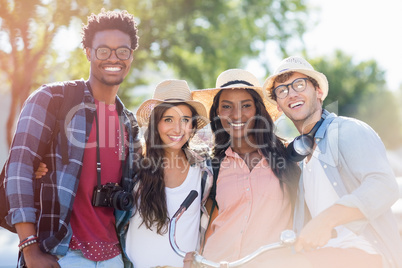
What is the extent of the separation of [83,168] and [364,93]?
34.3m

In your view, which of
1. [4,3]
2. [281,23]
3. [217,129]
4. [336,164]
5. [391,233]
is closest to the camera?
[391,233]

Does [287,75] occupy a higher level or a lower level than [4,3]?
lower

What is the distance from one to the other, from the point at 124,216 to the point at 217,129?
4.20ft

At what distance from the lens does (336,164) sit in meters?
3.05

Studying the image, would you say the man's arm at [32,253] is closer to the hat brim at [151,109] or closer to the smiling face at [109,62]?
the smiling face at [109,62]

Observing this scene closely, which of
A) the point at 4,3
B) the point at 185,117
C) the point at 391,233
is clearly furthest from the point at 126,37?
the point at 4,3

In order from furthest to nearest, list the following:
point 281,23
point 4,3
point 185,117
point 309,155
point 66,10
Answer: point 281,23 < point 66,10 < point 4,3 < point 185,117 < point 309,155

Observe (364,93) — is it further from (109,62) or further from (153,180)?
(109,62)

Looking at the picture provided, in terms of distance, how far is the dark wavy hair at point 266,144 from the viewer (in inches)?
147

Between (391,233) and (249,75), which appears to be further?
(249,75)

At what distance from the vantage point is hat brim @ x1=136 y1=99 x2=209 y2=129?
13.7 feet

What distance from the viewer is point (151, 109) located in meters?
4.27

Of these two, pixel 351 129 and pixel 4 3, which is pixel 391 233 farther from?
pixel 4 3

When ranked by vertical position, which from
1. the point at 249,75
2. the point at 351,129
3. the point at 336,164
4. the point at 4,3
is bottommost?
the point at 336,164
